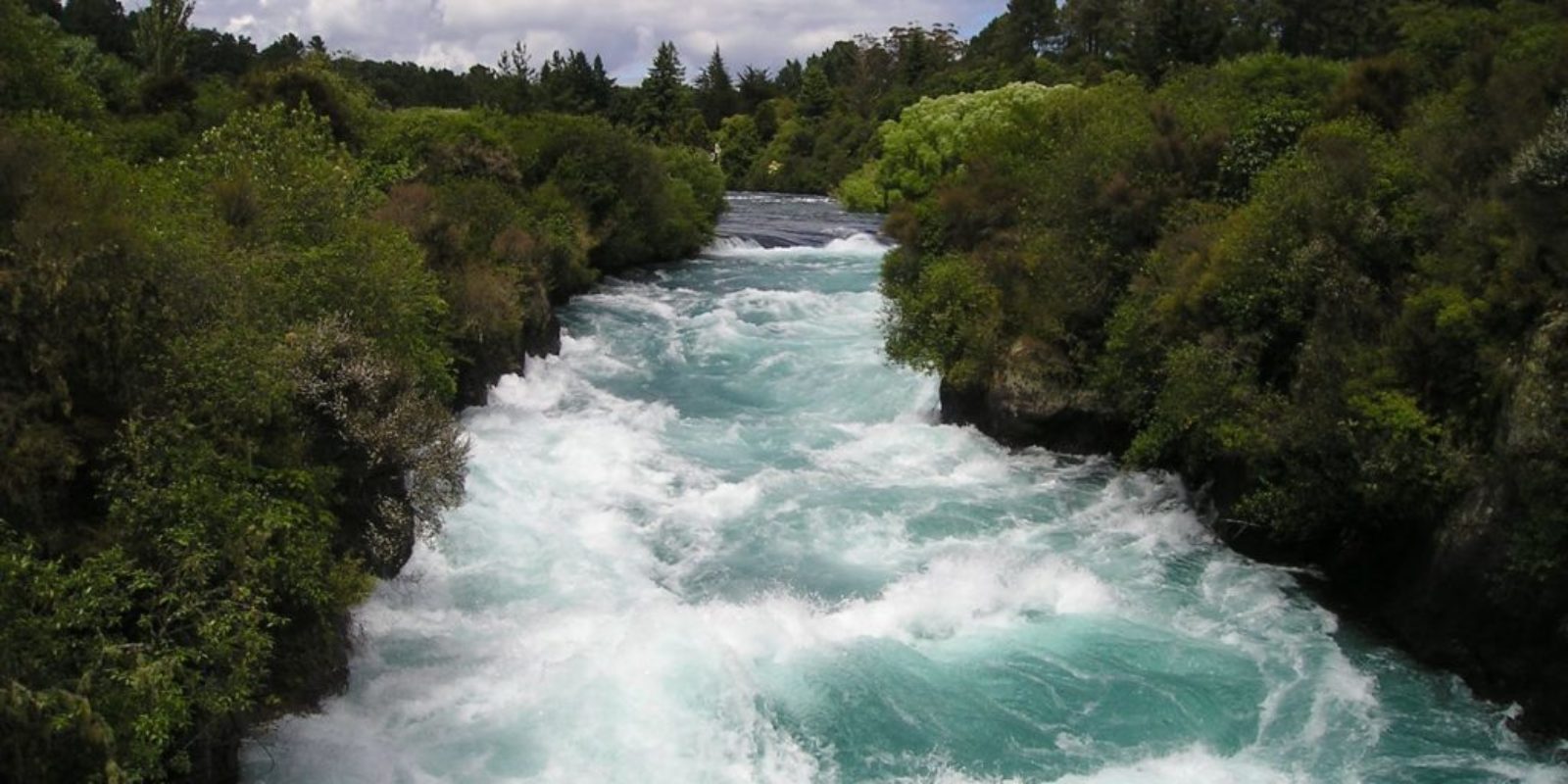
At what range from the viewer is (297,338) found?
517 inches

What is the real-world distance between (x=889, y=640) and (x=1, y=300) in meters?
10.2

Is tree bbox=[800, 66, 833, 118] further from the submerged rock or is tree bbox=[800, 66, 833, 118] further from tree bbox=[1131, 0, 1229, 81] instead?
the submerged rock

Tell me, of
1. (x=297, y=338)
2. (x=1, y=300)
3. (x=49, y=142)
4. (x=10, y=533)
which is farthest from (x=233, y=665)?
(x=49, y=142)

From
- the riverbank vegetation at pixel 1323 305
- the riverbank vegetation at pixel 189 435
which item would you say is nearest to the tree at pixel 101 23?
the riverbank vegetation at pixel 189 435

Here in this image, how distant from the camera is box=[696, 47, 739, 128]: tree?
10744 centimetres

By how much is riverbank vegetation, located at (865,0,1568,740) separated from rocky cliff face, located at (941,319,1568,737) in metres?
0.03

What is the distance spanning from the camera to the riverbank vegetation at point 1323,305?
42.9ft

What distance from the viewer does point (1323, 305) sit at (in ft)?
55.5

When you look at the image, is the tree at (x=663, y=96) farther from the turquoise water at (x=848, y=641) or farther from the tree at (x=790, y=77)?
the turquoise water at (x=848, y=641)

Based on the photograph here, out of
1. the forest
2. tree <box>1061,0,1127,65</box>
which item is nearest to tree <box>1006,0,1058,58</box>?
tree <box>1061,0,1127,65</box>

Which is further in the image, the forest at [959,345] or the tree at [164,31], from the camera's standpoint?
the tree at [164,31]

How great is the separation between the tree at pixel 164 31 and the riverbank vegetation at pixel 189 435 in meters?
31.0

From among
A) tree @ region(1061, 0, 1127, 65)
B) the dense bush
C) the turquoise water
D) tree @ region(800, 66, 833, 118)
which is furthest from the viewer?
tree @ region(800, 66, 833, 118)

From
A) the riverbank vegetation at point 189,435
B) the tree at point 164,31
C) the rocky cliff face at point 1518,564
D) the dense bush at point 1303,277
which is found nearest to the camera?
the riverbank vegetation at point 189,435
